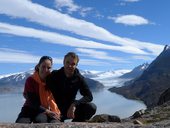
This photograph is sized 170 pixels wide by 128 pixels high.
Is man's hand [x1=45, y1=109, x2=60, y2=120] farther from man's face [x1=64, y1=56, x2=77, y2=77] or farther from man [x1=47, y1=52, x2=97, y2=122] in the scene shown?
man's face [x1=64, y1=56, x2=77, y2=77]

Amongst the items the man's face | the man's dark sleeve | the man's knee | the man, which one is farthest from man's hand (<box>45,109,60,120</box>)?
the man's face

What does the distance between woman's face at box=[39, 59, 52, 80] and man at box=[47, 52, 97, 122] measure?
0.43 feet

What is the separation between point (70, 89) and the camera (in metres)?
11.3

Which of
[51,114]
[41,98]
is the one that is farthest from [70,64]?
[51,114]

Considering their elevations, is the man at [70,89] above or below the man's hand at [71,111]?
above

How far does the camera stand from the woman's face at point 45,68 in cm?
1102

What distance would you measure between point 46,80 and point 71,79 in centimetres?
66

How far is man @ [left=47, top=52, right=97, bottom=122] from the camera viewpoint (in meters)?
11.0

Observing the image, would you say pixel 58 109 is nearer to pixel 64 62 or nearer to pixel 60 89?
pixel 60 89

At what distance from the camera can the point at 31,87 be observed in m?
11.2

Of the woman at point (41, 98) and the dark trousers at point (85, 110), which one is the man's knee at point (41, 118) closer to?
the woman at point (41, 98)

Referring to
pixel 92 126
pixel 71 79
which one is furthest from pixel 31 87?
pixel 92 126

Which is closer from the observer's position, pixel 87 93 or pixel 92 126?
pixel 92 126

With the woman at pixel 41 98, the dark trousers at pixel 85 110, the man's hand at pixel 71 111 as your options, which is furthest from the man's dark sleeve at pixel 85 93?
the woman at pixel 41 98
